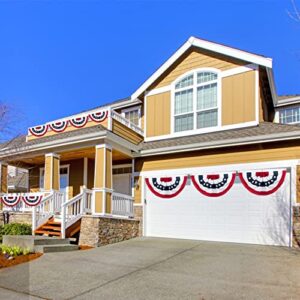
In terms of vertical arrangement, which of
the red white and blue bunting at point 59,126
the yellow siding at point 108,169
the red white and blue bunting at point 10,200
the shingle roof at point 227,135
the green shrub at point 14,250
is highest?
the red white and blue bunting at point 59,126

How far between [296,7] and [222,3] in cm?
507

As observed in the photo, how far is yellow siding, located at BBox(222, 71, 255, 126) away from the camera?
12.6 meters

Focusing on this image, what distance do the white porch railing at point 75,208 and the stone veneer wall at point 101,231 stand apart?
0.31 m

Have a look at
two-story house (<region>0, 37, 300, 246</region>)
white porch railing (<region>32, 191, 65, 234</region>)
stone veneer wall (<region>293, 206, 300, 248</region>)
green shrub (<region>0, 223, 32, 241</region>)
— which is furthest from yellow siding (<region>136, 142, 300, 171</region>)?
green shrub (<region>0, 223, 32, 241</region>)

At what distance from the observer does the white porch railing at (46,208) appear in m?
Answer: 11.6

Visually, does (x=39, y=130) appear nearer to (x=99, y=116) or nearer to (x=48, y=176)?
(x=48, y=176)

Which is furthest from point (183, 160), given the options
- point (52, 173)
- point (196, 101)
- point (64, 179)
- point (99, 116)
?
point (64, 179)

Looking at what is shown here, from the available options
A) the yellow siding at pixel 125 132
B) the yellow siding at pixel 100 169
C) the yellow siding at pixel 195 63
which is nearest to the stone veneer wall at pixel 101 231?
the yellow siding at pixel 100 169

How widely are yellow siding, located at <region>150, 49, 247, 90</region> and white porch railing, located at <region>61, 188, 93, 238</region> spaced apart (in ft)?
19.6

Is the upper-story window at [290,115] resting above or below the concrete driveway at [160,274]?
above

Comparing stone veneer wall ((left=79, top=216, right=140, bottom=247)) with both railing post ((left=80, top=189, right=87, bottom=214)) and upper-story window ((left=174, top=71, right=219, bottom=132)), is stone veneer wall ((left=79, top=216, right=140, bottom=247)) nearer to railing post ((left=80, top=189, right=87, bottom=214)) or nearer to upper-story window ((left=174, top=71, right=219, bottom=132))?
railing post ((left=80, top=189, right=87, bottom=214))

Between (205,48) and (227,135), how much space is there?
415 cm

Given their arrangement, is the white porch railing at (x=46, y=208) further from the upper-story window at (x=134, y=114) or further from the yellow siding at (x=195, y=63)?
the yellow siding at (x=195, y=63)

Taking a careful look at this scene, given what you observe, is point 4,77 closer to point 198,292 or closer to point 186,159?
point 186,159
